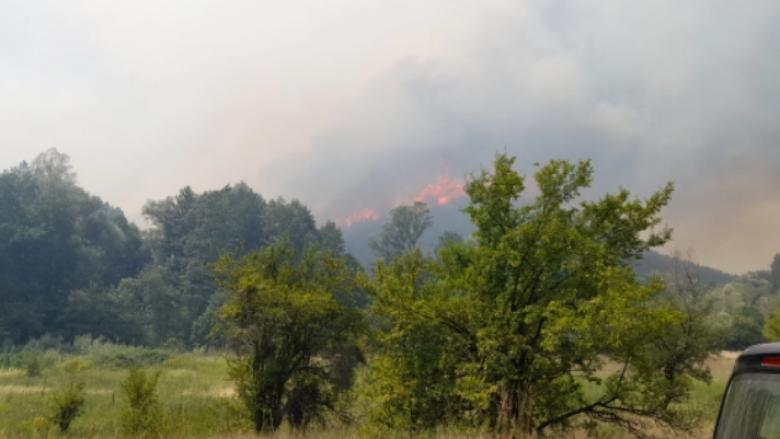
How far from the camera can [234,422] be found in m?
17.3

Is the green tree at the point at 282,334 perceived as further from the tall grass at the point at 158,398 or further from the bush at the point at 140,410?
the bush at the point at 140,410

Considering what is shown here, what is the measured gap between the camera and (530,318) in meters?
12.6

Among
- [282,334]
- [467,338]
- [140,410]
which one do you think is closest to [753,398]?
[467,338]

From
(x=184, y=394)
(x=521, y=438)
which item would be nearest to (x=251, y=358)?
(x=521, y=438)

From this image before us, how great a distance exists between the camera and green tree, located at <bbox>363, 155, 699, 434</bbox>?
41.4ft

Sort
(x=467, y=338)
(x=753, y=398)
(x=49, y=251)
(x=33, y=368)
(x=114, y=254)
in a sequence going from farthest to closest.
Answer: (x=114, y=254) < (x=49, y=251) < (x=33, y=368) < (x=467, y=338) < (x=753, y=398)

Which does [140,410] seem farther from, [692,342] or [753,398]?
[692,342]

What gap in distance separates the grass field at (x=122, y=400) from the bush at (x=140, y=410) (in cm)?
43

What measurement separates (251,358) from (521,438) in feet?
30.9

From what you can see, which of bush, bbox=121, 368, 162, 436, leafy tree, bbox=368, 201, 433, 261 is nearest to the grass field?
bush, bbox=121, 368, 162, 436

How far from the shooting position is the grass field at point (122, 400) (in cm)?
1517

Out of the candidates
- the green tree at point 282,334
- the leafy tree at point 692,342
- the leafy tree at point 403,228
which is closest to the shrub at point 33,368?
the green tree at point 282,334

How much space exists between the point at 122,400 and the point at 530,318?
63.6 feet

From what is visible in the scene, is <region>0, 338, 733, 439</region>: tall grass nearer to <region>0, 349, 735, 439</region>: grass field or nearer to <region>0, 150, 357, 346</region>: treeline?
<region>0, 349, 735, 439</region>: grass field
